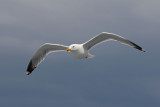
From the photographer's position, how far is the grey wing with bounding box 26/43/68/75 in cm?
2798

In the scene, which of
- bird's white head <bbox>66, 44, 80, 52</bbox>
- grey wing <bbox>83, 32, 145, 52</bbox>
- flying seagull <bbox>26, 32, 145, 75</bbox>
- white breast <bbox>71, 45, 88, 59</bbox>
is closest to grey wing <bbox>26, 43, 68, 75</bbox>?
flying seagull <bbox>26, 32, 145, 75</bbox>

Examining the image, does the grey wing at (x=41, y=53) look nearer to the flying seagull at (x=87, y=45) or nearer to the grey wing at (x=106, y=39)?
the flying seagull at (x=87, y=45)

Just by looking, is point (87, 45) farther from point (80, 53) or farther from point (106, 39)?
point (106, 39)

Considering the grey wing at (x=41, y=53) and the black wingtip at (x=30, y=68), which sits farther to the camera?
the black wingtip at (x=30, y=68)

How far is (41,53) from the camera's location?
28766mm

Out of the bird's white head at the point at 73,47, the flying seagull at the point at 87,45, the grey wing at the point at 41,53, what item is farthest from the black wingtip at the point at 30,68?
the bird's white head at the point at 73,47

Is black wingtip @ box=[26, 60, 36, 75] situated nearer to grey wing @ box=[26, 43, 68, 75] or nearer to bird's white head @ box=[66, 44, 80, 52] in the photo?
grey wing @ box=[26, 43, 68, 75]

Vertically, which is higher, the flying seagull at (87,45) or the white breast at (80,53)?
the flying seagull at (87,45)

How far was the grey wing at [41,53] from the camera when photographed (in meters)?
28.0

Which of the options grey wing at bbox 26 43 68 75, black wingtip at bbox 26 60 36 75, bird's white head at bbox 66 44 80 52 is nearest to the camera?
bird's white head at bbox 66 44 80 52

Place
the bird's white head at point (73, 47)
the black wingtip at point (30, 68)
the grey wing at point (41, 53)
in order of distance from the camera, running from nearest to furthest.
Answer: the bird's white head at point (73, 47) → the grey wing at point (41, 53) → the black wingtip at point (30, 68)

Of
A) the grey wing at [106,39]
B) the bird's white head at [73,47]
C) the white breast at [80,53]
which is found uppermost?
the grey wing at [106,39]

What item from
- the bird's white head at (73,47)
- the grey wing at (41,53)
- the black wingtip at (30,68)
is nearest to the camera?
the bird's white head at (73,47)

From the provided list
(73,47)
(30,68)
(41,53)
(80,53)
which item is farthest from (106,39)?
(30,68)
